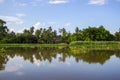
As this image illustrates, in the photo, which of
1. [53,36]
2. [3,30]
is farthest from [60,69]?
[53,36]

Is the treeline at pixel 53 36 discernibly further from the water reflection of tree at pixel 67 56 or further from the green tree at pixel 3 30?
the water reflection of tree at pixel 67 56

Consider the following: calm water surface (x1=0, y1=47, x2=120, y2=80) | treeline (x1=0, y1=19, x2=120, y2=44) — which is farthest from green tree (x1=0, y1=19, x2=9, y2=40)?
calm water surface (x1=0, y1=47, x2=120, y2=80)

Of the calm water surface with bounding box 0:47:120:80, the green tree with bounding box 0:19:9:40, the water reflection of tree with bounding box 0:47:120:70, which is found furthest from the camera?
the green tree with bounding box 0:19:9:40

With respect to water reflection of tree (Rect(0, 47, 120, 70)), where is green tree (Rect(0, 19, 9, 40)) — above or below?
above

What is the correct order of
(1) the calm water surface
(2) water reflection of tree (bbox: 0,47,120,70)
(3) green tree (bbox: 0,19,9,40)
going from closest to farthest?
1. (1) the calm water surface
2. (2) water reflection of tree (bbox: 0,47,120,70)
3. (3) green tree (bbox: 0,19,9,40)

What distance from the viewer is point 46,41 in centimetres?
6912

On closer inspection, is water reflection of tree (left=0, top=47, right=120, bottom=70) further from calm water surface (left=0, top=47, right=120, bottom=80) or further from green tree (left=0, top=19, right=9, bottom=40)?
green tree (left=0, top=19, right=9, bottom=40)

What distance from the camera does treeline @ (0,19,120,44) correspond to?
56.1m

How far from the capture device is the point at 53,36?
69875mm

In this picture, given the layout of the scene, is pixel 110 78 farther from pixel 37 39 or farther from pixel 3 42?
pixel 37 39

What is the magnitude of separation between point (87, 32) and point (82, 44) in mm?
7563

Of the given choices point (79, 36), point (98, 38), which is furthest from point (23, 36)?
point (98, 38)

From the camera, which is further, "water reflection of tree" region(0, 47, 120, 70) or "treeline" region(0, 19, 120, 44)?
"treeline" region(0, 19, 120, 44)

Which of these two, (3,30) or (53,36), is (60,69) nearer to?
(3,30)
